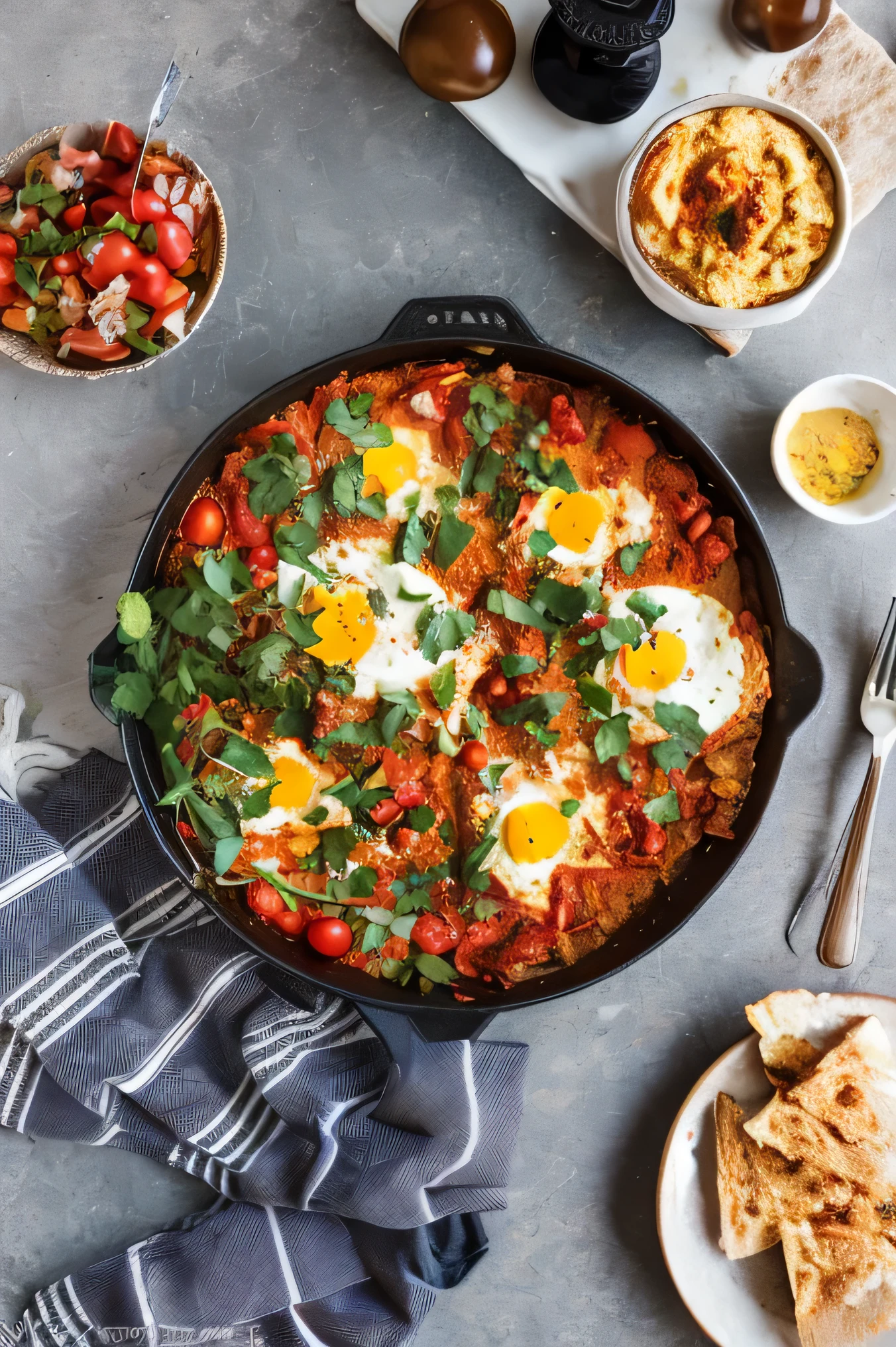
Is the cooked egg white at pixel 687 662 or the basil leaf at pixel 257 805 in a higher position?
the cooked egg white at pixel 687 662

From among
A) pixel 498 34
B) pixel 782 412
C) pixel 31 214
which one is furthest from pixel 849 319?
pixel 31 214

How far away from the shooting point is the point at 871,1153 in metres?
3.07

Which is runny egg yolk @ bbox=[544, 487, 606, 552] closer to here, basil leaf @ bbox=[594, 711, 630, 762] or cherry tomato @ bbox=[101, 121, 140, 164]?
basil leaf @ bbox=[594, 711, 630, 762]

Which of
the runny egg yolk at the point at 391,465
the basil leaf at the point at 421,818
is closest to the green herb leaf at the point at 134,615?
the runny egg yolk at the point at 391,465

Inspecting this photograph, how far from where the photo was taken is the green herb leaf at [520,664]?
3029 millimetres

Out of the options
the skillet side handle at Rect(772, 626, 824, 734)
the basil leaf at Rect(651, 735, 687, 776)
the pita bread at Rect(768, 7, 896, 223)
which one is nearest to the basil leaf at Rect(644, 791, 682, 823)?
the basil leaf at Rect(651, 735, 687, 776)

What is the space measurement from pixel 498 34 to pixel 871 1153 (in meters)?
3.84

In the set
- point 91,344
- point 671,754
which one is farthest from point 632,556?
point 91,344

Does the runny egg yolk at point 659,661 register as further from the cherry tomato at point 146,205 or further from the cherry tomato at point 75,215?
the cherry tomato at point 75,215

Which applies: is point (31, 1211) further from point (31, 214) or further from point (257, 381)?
point (31, 214)

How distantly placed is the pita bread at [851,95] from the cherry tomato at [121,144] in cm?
213

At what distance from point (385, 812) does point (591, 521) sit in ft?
3.89

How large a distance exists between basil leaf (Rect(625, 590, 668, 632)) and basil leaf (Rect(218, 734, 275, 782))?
1.29 metres

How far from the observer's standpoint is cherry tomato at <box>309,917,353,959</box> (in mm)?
3037
